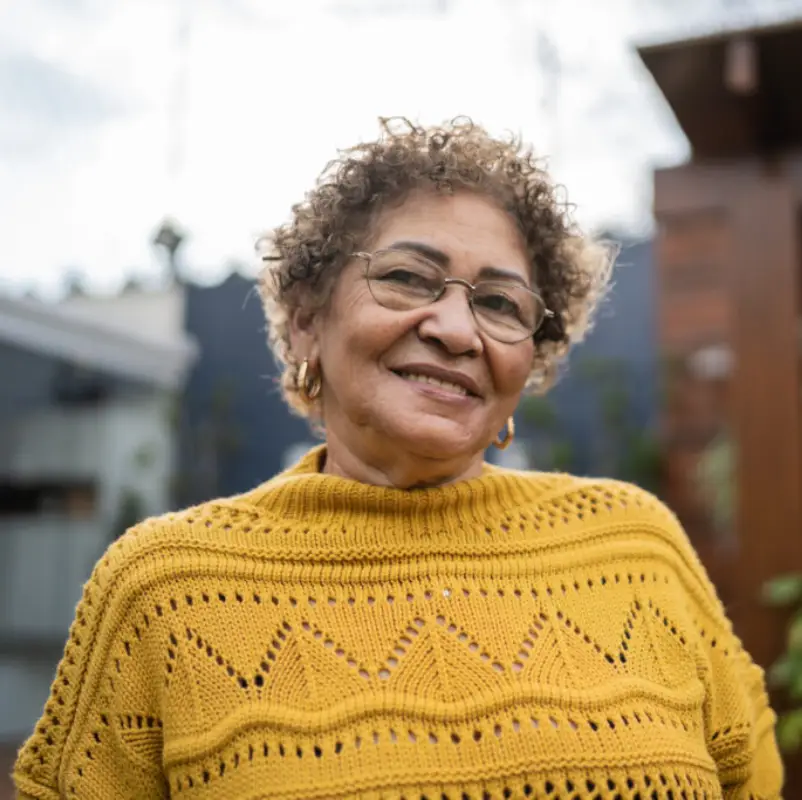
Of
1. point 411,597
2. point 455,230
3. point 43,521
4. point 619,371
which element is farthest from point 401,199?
point 619,371

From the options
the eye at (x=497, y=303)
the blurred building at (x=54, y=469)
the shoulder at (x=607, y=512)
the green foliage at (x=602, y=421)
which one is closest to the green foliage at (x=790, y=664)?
Result: the shoulder at (x=607, y=512)

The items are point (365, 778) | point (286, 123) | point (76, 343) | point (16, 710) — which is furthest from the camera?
point (76, 343)

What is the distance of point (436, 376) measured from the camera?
4.49ft

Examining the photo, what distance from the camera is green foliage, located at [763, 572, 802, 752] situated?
2.78 m

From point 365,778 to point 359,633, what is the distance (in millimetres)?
206

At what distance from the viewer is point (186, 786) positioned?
125 cm

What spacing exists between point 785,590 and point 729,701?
1.63 m

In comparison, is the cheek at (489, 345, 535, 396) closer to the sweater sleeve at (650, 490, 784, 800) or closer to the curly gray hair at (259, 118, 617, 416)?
the curly gray hair at (259, 118, 617, 416)

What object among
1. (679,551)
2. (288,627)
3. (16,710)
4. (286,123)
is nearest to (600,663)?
(679,551)

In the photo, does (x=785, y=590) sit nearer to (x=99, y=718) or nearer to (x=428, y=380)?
(x=428, y=380)

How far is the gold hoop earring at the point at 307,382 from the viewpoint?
1.50 m

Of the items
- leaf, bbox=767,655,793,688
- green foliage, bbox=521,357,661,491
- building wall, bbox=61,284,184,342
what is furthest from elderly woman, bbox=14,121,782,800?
green foliage, bbox=521,357,661,491

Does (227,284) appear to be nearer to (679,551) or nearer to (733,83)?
(733,83)

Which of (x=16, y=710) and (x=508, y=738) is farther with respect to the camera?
(x=16, y=710)
